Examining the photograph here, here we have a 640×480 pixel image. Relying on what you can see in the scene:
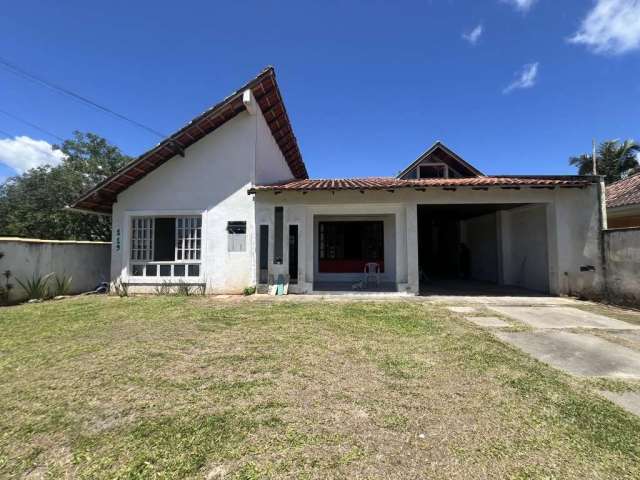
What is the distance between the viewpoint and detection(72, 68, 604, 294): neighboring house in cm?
991

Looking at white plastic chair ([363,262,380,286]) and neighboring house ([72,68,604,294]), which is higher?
neighboring house ([72,68,604,294])

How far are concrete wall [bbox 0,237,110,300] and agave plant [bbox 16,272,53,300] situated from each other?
9 centimetres

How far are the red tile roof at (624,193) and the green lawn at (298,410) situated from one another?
42.2 feet

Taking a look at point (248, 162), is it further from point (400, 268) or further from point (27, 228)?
point (27, 228)

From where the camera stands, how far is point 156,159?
35.7 ft

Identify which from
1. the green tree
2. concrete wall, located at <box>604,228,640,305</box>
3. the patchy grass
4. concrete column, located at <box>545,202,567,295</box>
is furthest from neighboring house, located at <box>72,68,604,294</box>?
the green tree

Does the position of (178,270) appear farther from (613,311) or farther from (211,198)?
(613,311)

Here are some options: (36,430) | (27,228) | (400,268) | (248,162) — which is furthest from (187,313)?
(27,228)

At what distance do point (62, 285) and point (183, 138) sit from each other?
→ 6.85 meters

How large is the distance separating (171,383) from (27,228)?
29954 millimetres

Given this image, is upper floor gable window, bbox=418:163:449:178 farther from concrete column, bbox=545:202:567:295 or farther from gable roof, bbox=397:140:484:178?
concrete column, bbox=545:202:567:295

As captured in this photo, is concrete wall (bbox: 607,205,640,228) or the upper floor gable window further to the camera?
the upper floor gable window

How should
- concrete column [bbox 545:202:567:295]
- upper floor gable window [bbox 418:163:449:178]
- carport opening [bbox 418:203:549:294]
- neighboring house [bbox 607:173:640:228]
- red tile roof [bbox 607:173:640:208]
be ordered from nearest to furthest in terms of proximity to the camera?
concrete column [bbox 545:202:567:295] → carport opening [bbox 418:203:549:294] → neighboring house [bbox 607:173:640:228] → red tile roof [bbox 607:173:640:208] → upper floor gable window [bbox 418:163:449:178]

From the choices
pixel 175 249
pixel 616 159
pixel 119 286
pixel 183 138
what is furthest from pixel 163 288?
pixel 616 159
